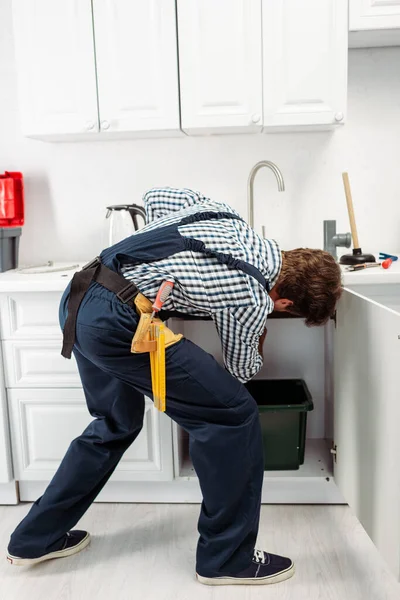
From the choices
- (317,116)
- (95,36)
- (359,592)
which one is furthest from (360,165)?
(359,592)

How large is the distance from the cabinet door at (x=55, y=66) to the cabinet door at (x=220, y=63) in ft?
1.16

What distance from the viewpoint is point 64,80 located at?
7.89 ft

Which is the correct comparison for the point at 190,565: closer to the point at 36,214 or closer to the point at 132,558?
the point at 132,558

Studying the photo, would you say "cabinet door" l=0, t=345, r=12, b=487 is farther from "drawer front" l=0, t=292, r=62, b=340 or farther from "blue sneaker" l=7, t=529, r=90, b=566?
"blue sneaker" l=7, t=529, r=90, b=566

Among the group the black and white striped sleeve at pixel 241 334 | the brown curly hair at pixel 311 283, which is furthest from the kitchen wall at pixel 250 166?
the black and white striped sleeve at pixel 241 334

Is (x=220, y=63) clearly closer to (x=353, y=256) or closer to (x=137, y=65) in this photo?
(x=137, y=65)

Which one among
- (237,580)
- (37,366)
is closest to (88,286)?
(37,366)

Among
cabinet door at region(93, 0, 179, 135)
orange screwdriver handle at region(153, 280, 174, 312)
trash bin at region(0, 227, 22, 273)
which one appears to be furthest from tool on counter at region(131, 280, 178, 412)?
trash bin at region(0, 227, 22, 273)

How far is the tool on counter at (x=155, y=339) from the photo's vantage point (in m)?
1.64

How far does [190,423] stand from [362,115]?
→ 1.57 m

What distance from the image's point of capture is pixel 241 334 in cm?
171

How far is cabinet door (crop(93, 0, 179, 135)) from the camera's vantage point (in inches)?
91.7

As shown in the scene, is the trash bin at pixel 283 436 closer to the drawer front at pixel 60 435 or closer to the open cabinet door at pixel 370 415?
the open cabinet door at pixel 370 415

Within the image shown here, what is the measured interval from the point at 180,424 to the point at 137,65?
1.34 m
